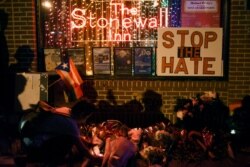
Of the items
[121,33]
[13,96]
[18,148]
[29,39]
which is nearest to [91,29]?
[121,33]

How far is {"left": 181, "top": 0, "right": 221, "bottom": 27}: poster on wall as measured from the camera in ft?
26.3

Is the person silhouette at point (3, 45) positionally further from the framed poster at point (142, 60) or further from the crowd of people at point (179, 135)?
the framed poster at point (142, 60)

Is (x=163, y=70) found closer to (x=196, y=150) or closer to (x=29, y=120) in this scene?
(x=196, y=150)

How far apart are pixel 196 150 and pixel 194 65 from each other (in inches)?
73.4

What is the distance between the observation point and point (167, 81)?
27.0 ft

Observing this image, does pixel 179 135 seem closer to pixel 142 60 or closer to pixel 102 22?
pixel 142 60

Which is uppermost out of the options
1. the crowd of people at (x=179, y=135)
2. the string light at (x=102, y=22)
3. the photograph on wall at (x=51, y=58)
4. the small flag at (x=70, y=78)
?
the string light at (x=102, y=22)

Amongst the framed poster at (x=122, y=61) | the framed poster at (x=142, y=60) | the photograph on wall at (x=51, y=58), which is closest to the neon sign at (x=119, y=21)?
the framed poster at (x=122, y=61)

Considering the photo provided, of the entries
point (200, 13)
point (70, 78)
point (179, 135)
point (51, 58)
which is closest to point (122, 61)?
point (70, 78)

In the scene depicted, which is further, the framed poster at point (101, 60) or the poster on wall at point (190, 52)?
the framed poster at point (101, 60)

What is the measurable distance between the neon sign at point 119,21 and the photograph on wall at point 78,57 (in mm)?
474

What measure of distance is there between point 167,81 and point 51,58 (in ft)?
8.19

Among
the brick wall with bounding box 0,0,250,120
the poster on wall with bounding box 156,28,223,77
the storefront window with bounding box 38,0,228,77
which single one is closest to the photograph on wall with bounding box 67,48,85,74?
the storefront window with bounding box 38,0,228,77

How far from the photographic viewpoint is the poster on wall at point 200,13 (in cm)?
803
